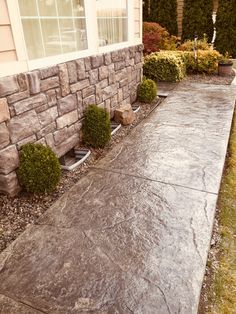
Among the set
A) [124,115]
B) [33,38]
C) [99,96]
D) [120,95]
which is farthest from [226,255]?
[120,95]

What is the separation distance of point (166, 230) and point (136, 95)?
374cm

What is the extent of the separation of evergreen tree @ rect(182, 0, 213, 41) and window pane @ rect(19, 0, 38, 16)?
962cm

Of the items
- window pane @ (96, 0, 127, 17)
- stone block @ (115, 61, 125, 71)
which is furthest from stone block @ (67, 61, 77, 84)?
stone block @ (115, 61, 125, 71)

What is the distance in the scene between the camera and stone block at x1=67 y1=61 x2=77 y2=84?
3.13 meters

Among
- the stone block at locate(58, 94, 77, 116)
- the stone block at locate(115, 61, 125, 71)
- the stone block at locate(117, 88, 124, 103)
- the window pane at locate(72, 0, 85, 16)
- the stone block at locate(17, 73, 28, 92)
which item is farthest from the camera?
the stone block at locate(117, 88, 124, 103)

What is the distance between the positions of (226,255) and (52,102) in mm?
2227

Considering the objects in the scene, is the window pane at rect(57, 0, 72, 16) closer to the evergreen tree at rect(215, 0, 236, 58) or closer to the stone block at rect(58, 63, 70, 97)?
the stone block at rect(58, 63, 70, 97)

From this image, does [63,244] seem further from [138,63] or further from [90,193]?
[138,63]

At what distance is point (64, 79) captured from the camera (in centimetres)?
305

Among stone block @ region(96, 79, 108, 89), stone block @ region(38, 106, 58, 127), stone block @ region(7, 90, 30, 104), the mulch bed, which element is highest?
stone block @ region(7, 90, 30, 104)

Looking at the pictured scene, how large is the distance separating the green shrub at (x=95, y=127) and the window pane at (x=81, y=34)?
0.77 m

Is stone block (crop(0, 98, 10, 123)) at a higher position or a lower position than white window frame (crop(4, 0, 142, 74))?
lower

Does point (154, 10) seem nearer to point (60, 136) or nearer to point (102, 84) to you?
point (102, 84)

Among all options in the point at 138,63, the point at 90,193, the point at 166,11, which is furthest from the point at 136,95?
the point at 166,11
